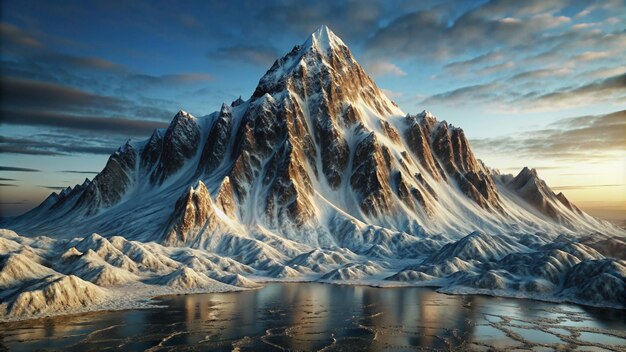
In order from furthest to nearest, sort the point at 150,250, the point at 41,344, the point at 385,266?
the point at 385,266 < the point at 150,250 < the point at 41,344

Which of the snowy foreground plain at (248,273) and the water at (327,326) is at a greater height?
the snowy foreground plain at (248,273)

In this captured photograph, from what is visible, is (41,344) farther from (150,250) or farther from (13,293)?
(150,250)

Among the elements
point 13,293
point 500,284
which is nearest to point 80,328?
point 13,293

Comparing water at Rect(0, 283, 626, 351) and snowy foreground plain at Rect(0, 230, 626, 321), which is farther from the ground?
snowy foreground plain at Rect(0, 230, 626, 321)

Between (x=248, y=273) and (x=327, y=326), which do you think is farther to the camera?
(x=248, y=273)

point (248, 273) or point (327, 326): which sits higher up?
point (248, 273)
